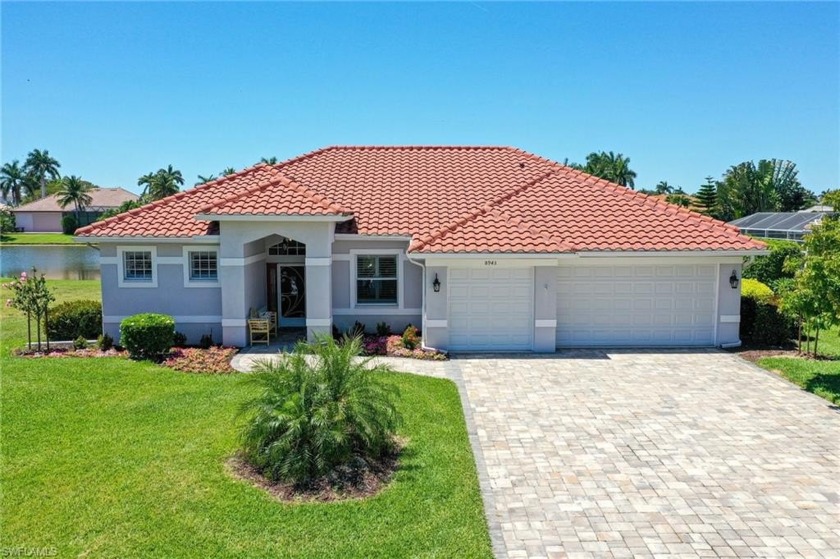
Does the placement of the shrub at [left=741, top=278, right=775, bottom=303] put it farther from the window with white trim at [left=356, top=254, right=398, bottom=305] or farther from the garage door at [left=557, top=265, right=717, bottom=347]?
the window with white trim at [left=356, top=254, right=398, bottom=305]

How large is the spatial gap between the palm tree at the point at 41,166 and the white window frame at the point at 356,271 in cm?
10536

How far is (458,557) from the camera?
21.3 feet

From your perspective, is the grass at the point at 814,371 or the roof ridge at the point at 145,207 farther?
the roof ridge at the point at 145,207

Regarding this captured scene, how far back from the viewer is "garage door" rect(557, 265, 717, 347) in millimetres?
16797

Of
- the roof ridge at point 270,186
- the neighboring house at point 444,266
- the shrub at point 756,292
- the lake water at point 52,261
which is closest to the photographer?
the roof ridge at point 270,186

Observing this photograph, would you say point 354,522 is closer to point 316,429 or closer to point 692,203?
point 316,429

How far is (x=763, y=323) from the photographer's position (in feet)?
55.7

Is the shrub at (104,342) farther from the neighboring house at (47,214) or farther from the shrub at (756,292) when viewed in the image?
the neighboring house at (47,214)

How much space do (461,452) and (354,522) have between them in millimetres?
2635

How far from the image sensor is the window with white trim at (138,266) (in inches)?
671

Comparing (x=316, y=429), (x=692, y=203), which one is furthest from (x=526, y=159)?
(x=692, y=203)

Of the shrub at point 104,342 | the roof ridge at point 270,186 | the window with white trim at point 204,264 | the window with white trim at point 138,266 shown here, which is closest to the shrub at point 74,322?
the shrub at point 104,342

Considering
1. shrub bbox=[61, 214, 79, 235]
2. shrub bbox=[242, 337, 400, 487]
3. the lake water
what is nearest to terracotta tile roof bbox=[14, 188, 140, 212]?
shrub bbox=[61, 214, 79, 235]

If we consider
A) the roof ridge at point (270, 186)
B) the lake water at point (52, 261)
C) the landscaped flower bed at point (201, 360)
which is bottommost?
the landscaped flower bed at point (201, 360)
